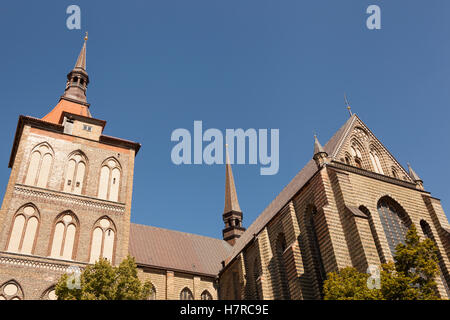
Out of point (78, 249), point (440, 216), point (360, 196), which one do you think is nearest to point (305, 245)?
point (360, 196)

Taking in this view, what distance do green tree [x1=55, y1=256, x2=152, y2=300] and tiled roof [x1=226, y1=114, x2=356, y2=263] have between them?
11.4m

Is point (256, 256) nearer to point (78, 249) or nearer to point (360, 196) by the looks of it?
point (360, 196)

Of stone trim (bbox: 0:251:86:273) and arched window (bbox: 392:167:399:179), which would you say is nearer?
stone trim (bbox: 0:251:86:273)

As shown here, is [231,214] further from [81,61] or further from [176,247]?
[81,61]

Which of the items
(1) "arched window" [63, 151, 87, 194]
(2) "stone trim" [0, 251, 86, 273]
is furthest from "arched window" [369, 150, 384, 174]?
(1) "arched window" [63, 151, 87, 194]

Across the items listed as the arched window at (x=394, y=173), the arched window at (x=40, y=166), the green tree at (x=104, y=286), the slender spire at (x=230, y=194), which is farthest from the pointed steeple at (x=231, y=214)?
the green tree at (x=104, y=286)

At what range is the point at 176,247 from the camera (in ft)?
116

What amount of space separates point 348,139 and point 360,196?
4984 millimetres

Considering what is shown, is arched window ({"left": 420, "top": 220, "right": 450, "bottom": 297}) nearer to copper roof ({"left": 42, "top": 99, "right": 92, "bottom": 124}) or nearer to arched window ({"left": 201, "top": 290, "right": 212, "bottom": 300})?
arched window ({"left": 201, "top": 290, "right": 212, "bottom": 300})

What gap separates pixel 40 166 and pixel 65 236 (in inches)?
220

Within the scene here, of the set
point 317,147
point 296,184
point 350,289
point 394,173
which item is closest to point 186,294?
point 296,184

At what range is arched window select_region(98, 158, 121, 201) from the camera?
28.5 meters

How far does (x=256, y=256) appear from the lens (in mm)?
27594

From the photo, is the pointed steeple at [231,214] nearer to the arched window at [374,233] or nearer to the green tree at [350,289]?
the arched window at [374,233]
